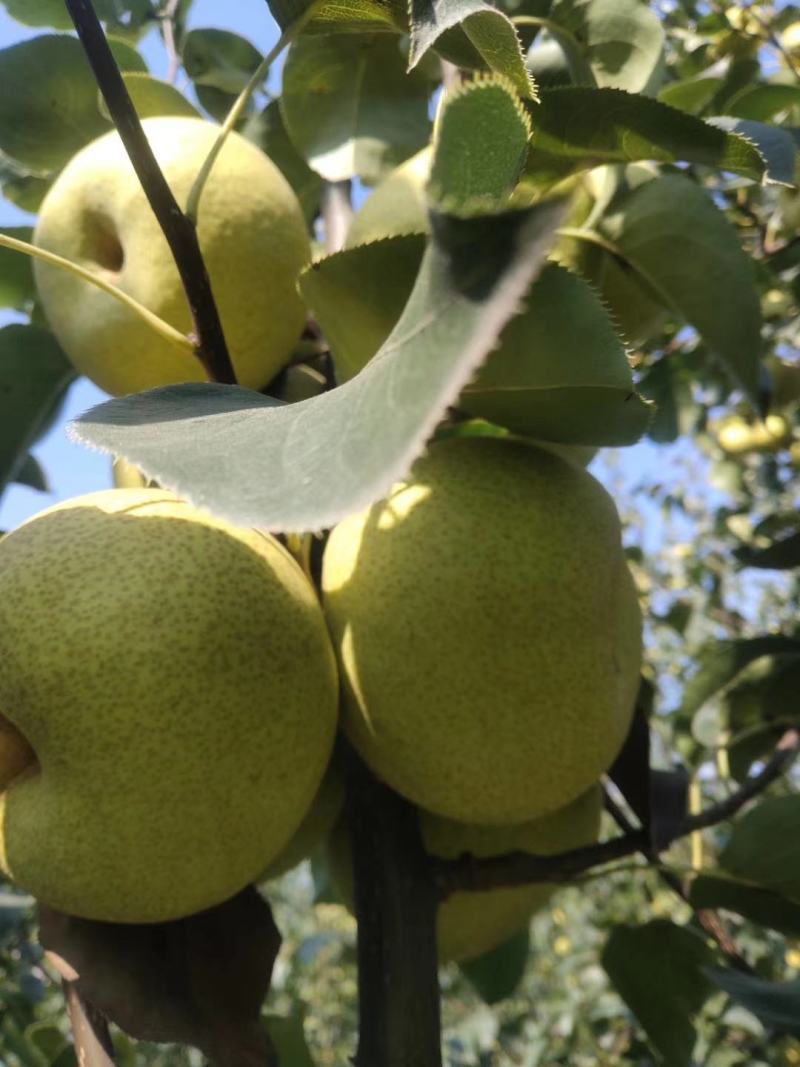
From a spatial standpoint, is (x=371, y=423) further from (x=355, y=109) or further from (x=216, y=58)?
(x=216, y=58)

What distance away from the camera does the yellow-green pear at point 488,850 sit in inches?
38.2

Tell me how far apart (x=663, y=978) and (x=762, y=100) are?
2.96 feet

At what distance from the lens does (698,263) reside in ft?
2.88

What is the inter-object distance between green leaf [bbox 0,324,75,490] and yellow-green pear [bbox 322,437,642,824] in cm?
43

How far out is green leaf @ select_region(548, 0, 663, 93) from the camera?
1.02 meters

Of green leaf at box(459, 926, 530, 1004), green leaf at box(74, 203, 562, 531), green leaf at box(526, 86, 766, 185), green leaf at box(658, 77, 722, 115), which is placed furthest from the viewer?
green leaf at box(459, 926, 530, 1004)

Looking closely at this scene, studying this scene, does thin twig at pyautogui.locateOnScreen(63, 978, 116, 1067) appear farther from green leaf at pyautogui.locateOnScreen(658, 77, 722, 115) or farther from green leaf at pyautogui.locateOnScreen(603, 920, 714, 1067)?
green leaf at pyautogui.locateOnScreen(658, 77, 722, 115)

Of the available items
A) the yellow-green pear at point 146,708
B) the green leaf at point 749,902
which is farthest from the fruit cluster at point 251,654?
the green leaf at point 749,902

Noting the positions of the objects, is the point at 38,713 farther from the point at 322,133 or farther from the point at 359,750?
the point at 322,133

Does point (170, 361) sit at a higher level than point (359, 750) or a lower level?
higher

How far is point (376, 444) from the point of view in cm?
38

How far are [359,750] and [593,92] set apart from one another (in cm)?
A: 51

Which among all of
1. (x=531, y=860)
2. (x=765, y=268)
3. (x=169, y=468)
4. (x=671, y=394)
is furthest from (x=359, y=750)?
(x=671, y=394)

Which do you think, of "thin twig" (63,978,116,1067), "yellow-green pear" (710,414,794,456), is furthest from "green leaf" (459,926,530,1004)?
"yellow-green pear" (710,414,794,456)
